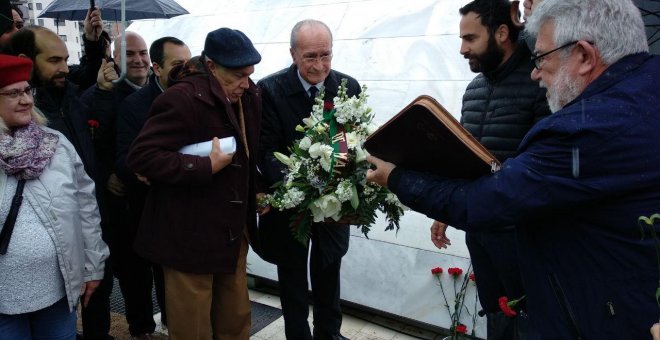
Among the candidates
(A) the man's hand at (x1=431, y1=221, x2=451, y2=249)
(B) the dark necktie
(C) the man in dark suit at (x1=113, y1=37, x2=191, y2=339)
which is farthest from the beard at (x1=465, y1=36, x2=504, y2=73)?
(C) the man in dark suit at (x1=113, y1=37, x2=191, y2=339)

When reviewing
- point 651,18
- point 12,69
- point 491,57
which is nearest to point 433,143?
point 491,57

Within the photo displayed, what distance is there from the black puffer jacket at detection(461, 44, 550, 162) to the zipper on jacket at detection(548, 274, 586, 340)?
1.00m

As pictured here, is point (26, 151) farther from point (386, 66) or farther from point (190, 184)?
point (386, 66)

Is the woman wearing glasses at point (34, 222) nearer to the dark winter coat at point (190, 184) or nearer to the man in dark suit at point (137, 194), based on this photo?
the dark winter coat at point (190, 184)

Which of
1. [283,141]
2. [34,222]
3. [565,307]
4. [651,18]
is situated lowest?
[34,222]

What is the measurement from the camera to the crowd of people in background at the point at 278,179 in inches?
61.2

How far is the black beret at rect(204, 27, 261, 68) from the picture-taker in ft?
8.91

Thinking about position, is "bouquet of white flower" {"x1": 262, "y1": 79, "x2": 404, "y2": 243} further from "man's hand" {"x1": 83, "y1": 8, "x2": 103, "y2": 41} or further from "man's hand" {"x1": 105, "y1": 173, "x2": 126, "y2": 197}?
"man's hand" {"x1": 83, "y1": 8, "x2": 103, "y2": 41}

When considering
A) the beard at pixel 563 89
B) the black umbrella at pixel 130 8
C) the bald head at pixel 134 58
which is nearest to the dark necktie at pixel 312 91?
the bald head at pixel 134 58

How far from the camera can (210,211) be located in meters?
2.71

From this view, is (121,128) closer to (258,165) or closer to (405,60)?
(258,165)

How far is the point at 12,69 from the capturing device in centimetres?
238

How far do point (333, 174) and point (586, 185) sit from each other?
1430 millimetres

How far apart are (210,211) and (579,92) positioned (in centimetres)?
183
